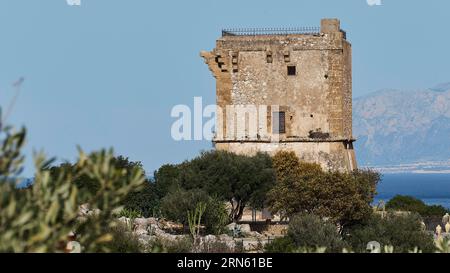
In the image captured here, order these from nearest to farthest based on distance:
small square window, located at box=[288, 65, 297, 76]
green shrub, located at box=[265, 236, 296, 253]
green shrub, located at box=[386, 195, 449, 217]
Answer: green shrub, located at box=[265, 236, 296, 253]
small square window, located at box=[288, 65, 297, 76]
green shrub, located at box=[386, 195, 449, 217]

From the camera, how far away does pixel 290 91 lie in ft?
169

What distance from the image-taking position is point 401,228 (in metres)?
35.1

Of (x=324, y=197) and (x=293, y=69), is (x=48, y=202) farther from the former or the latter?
(x=293, y=69)

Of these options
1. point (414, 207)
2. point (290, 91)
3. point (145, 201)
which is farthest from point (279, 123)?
point (414, 207)

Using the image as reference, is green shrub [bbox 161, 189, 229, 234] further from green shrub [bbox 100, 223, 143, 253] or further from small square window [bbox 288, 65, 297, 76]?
small square window [bbox 288, 65, 297, 76]

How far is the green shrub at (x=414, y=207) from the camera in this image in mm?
56125

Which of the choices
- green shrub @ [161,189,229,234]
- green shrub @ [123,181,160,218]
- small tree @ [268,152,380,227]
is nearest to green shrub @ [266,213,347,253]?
small tree @ [268,152,380,227]

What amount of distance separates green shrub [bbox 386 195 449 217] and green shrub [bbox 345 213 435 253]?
1852 centimetres

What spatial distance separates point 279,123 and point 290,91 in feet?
4.15

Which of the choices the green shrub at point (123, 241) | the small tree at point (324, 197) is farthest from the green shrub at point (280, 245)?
the small tree at point (324, 197)

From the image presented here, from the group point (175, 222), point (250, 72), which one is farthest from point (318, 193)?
point (250, 72)

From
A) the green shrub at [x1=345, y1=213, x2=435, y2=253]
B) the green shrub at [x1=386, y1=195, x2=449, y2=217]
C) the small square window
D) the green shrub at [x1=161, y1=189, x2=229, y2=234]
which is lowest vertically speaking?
the green shrub at [x1=345, y1=213, x2=435, y2=253]

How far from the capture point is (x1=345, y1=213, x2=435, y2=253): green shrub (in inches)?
1320
